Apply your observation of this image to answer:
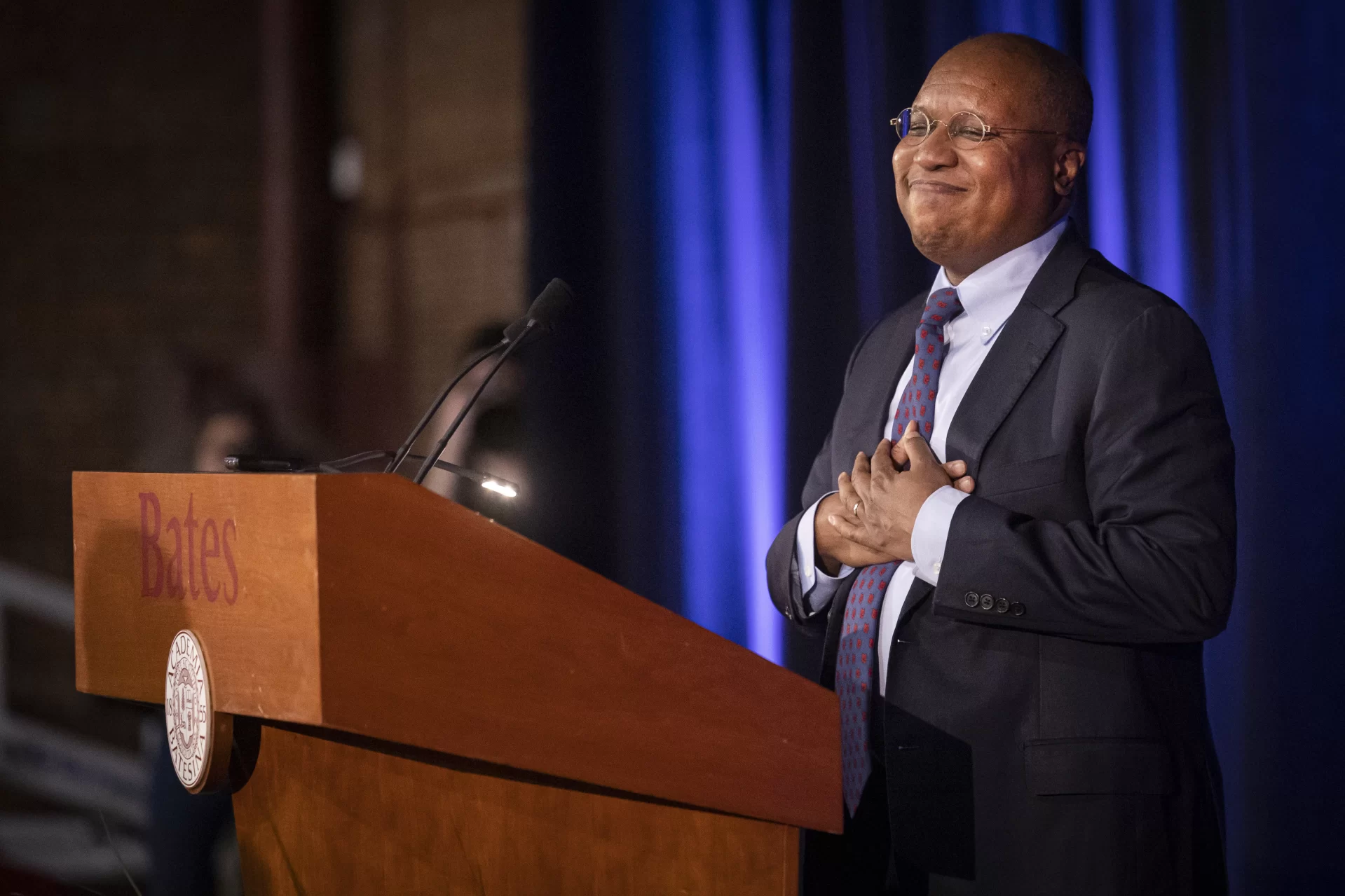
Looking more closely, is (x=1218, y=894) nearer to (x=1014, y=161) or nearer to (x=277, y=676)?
(x=1014, y=161)

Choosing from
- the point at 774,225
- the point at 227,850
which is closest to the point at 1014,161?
the point at 774,225

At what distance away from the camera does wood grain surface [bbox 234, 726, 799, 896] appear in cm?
112

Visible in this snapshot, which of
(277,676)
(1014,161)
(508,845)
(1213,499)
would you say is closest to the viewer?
(277,676)

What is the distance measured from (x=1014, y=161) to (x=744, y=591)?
147 cm

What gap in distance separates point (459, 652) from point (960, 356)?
84 centimetres

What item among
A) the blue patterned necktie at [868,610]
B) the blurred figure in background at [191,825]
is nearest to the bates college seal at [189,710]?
the blue patterned necktie at [868,610]

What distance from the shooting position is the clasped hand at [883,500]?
4.42 feet

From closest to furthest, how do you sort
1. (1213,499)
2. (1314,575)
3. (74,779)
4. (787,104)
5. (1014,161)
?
(1213,499), (1014,161), (1314,575), (787,104), (74,779)

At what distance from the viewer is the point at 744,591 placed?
2.72 meters

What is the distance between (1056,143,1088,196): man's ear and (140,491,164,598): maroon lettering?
3.84ft

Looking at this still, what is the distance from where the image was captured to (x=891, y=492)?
53.5 inches

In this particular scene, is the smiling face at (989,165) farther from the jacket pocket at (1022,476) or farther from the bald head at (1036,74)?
the jacket pocket at (1022,476)

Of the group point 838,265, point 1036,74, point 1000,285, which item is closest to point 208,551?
point 1000,285

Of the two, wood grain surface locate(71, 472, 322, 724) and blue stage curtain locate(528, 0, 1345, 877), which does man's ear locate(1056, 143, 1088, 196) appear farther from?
wood grain surface locate(71, 472, 322, 724)
